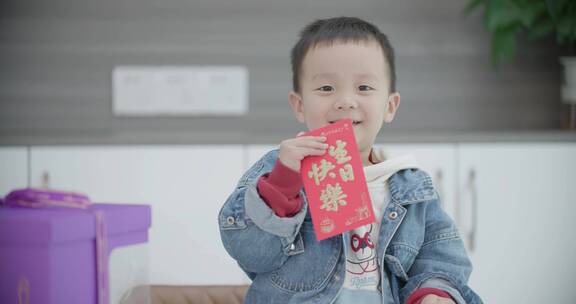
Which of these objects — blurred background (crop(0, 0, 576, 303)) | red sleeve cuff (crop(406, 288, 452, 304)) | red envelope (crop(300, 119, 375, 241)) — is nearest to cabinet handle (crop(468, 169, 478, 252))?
blurred background (crop(0, 0, 576, 303))

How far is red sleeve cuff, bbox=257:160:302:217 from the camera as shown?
3.15 ft

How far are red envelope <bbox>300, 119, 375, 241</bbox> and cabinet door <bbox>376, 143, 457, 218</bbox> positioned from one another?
4.05 ft

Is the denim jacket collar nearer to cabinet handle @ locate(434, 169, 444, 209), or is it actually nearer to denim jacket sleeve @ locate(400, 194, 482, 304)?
denim jacket sleeve @ locate(400, 194, 482, 304)

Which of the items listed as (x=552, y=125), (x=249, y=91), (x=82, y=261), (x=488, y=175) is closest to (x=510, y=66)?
(x=552, y=125)

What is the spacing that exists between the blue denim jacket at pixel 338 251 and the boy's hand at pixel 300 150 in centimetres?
7

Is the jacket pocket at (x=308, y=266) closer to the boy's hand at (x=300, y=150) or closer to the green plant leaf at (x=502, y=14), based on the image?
the boy's hand at (x=300, y=150)

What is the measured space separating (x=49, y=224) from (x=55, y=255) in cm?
4

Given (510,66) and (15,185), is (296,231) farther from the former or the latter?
(510,66)

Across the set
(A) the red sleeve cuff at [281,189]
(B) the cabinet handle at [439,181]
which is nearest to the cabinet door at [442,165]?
(B) the cabinet handle at [439,181]

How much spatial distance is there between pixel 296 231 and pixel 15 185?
139cm

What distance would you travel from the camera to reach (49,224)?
0.75 m

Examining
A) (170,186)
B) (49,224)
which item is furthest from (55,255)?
(170,186)

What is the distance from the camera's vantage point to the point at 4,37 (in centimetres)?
251

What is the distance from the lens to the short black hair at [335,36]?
3.50ft
